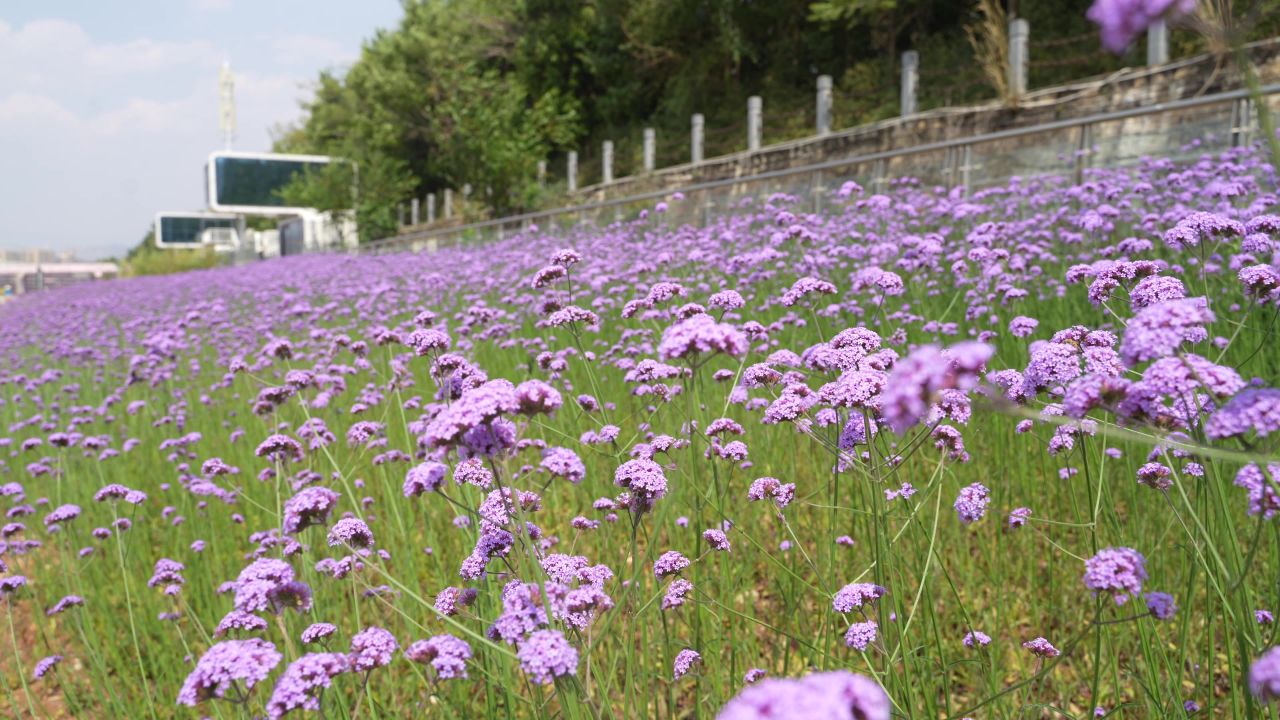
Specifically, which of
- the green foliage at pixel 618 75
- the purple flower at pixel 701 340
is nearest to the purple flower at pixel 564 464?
the purple flower at pixel 701 340

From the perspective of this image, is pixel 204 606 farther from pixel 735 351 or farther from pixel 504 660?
pixel 735 351

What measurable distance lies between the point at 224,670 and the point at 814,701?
3.70 feet

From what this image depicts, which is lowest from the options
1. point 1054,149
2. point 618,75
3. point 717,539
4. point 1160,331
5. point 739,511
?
point 739,511

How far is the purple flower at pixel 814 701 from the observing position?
25.9 inches

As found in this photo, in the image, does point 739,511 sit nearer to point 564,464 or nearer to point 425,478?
point 564,464

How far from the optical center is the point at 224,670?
4.51 ft

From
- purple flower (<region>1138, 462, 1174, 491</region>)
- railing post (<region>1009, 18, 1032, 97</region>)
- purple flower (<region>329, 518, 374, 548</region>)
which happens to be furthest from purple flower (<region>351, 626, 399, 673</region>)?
railing post (<region>1009, 18, 1032, 97</region>)

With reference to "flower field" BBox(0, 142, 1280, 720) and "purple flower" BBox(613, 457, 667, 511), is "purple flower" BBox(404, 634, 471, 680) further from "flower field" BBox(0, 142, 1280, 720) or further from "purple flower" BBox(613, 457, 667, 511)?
"purple flower" BBox(613, 457, 667, 511)

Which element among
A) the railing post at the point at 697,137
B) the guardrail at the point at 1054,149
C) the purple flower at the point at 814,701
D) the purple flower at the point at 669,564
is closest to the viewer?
the purple flower at the point at 814,701

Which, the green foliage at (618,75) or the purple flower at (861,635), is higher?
the green foliage at (618,75)

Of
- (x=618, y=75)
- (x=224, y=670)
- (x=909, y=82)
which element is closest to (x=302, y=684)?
(x=224, y=670)

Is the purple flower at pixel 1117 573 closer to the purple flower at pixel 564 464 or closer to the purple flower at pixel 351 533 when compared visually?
the purple flower at pixel 564 464

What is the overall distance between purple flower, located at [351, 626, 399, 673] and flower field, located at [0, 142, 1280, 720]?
0.04 feet

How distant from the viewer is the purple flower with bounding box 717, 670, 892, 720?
2.16 ft
